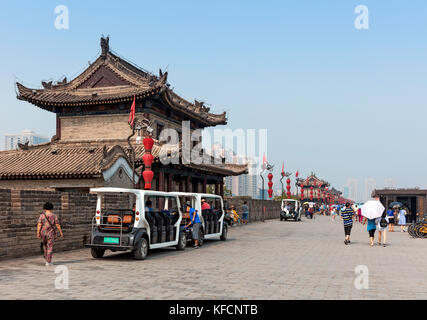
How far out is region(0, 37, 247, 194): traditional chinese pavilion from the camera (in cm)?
2425

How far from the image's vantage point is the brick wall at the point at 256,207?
117 feet

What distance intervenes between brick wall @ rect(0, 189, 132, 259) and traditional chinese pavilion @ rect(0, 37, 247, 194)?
7708 millimetres

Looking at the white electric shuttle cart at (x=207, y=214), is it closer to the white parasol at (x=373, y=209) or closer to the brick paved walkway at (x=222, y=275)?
the brick paved walkway at (x=222, y=275)

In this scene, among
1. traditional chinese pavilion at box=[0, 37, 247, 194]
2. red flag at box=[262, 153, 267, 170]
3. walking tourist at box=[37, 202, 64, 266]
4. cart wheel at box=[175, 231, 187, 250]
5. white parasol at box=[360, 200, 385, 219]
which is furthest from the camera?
red flag at box=[262, 153, 267, 170]

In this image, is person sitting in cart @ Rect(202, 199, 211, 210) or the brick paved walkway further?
person sitting in cart @ Rect(202, 199, 211, 210)

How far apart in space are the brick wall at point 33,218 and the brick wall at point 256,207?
17.1m

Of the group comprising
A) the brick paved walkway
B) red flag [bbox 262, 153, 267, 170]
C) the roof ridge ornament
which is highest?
the roof ridge ornament

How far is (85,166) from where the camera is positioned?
872 inches

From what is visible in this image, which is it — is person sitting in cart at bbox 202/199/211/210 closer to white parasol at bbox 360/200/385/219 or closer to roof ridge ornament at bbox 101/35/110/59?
white parasol at bbox 360/200/385/219

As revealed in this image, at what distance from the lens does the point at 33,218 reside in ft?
43.7

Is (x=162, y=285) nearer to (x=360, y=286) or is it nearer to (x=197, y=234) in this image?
(x=360, y=286)

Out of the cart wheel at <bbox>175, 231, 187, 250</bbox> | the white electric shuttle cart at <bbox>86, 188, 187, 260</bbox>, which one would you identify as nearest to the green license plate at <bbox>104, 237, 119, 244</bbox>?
the white electric shuttle cart at <bbox>86, 188, 187, 260</bbox>

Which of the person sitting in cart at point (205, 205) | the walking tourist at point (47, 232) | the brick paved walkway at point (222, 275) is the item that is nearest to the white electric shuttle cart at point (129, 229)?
the brick paved walkway at point (222, 275)
